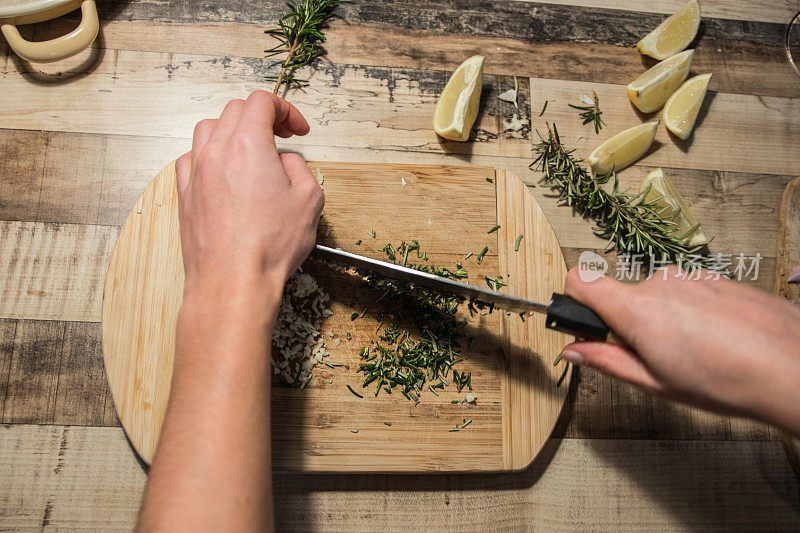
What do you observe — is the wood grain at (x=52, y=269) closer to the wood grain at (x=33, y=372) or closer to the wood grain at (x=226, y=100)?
the wood grain at (x=33, y=372)

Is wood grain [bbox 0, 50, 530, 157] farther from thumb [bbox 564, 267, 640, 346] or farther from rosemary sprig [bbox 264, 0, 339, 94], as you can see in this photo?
thumb [bbox 564, 267, 640, 346]

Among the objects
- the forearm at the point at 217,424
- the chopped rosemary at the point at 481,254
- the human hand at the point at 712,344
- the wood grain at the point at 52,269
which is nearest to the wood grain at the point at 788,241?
the human hand at the point at 712,344

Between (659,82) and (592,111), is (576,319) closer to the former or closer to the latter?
(592,111)

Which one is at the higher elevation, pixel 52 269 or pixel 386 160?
pixel 386 160

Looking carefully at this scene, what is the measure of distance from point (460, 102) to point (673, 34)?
92 centimetres

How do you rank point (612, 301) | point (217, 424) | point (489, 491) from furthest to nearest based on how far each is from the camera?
1. point (489, 491)
2. point (612, 301)
3. point (217, 424)

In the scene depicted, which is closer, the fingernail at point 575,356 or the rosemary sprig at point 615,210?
the fingernail at point 575,356

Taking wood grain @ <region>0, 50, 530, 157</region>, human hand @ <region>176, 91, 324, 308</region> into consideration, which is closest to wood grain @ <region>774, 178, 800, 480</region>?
wood grain @ <region>0, 50, 530, 157</region>

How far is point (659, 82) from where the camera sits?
1897 mm

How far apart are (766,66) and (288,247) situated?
A: 2.08 meters

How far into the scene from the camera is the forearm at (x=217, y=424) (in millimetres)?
986

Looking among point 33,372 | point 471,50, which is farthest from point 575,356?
point 33,372

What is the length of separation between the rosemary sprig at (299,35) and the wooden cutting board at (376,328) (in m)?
0.46

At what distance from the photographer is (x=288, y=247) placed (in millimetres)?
1286
